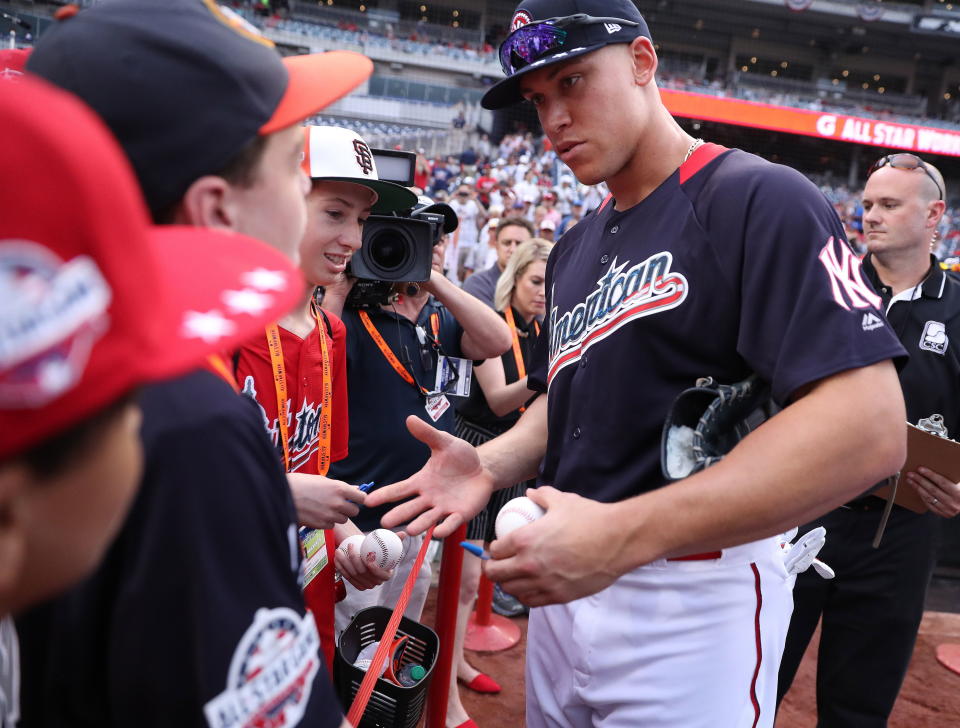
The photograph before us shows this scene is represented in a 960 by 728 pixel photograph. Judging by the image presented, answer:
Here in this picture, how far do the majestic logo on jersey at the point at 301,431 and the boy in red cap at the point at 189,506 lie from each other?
115cm

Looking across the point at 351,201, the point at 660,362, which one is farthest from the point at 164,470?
the point at 351,201

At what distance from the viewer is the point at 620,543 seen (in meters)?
1.21

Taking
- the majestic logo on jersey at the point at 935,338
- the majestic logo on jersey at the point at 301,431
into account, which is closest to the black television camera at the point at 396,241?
the majestic logo on jersey at the point at 301,431

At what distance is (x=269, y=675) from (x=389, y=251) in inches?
81.2

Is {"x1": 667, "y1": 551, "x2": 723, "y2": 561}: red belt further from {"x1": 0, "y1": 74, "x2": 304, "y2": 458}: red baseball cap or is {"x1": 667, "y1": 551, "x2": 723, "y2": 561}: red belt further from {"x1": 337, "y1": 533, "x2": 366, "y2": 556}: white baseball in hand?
{"x1": 0, "y1": 74, "x2": 304, "y2": 458}: red baseball cap

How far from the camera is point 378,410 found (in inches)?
112

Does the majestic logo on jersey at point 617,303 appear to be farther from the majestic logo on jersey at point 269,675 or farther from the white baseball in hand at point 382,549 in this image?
the majestic logo on jersey at point 269,675

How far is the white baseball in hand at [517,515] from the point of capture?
127 cm

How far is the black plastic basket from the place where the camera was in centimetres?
176

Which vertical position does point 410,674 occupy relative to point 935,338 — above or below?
below

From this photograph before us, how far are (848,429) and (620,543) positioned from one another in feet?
1.38

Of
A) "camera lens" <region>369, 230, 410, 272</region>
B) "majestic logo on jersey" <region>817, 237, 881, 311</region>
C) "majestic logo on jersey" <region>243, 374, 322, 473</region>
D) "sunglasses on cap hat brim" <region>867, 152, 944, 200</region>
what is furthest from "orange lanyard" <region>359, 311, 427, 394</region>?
"sunglasses on cap hat brim" <region>867, 152, 944, 200</region>

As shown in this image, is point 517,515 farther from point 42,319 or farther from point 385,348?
point 385,348

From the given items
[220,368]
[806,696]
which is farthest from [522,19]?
[806,696]
